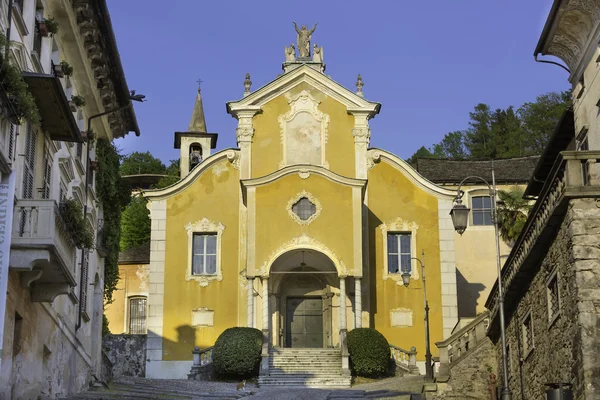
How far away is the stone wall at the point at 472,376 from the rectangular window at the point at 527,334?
3.98 m

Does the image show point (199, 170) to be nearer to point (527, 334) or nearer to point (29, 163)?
point (527, 334)

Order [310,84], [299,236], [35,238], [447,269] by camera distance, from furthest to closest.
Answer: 1. [310,84]
2. [447,269]
3. [299,236]
4. [35,238]

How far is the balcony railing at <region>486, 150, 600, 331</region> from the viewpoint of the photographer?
19.0 m

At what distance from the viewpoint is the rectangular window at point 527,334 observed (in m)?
23.9

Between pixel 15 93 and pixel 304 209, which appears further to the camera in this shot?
pixel 304 209

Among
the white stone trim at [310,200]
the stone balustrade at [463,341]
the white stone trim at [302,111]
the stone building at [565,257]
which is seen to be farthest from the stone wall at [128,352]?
the stone building at [565,257]

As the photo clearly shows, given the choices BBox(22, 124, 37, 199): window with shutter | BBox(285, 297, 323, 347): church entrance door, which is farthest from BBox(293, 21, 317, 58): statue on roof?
BBox(22, 124, 37, 199): window with shutter

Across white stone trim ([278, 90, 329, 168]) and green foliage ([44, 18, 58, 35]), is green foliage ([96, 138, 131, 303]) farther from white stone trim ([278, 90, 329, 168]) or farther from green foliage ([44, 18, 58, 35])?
white stone trim ([278, 90, 329, 168])

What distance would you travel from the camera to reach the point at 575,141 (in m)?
29.5

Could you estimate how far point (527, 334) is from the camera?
24.7 meters

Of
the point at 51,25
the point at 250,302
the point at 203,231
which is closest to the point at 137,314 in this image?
the point at 203,231

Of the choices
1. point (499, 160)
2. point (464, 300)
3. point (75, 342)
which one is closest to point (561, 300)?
point (75, 342)

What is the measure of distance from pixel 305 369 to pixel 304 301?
591 centimetres

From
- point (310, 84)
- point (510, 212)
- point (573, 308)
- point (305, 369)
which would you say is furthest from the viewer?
point (510, 212)
